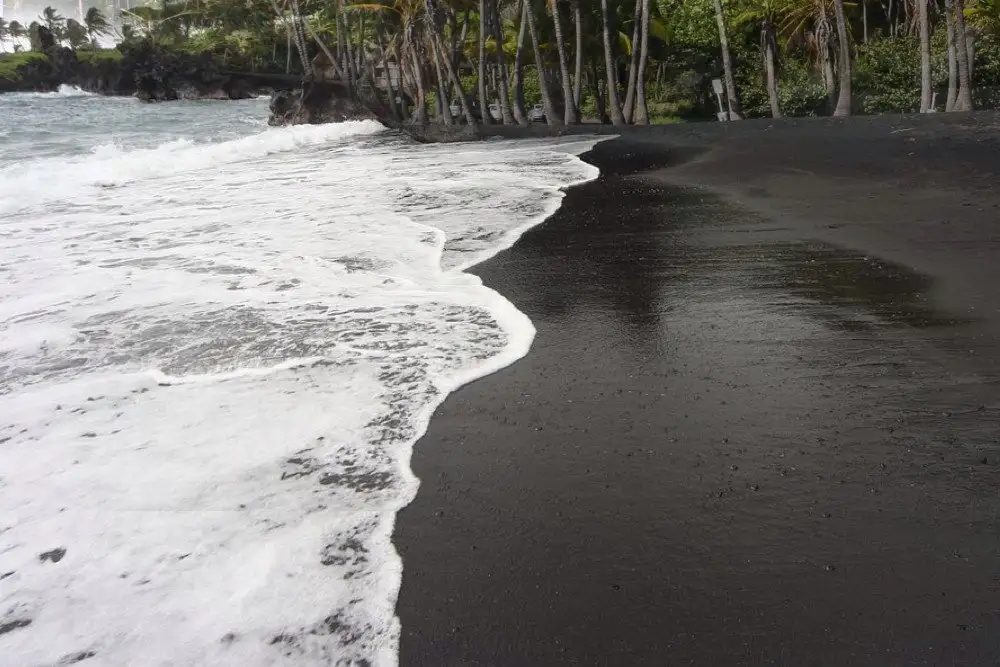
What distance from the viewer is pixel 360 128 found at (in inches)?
1272

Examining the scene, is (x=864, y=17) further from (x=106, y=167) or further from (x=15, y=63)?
(x=15, y=63)

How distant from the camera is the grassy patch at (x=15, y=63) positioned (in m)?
79.6

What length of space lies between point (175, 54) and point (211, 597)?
273 feet

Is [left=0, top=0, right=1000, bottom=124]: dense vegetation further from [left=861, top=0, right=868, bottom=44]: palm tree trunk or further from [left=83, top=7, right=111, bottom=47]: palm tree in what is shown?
[left=83, top=7, right=111, bottom=47]: palm tree

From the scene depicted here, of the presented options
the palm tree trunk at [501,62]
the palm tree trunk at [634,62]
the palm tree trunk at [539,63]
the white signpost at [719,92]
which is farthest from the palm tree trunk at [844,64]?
the palm tree trunk at [501,62]

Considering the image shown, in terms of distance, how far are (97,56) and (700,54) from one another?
78.1 metres

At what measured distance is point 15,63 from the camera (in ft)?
270

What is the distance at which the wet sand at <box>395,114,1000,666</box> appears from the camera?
2.19 m

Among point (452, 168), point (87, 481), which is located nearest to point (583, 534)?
point (87, 481)

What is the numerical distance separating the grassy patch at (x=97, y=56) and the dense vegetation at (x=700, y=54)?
5126 cm

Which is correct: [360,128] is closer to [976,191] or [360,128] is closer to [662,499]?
[976,191]

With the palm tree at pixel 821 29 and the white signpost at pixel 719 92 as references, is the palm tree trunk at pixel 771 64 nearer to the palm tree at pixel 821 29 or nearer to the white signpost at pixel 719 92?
the palm tree at pixel 821 29

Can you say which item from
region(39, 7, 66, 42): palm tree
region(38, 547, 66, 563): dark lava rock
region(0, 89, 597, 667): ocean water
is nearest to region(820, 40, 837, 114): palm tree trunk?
region(0, 89, 597, 667): ocean water

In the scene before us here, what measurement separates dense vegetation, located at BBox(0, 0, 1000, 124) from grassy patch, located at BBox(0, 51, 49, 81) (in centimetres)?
5899
